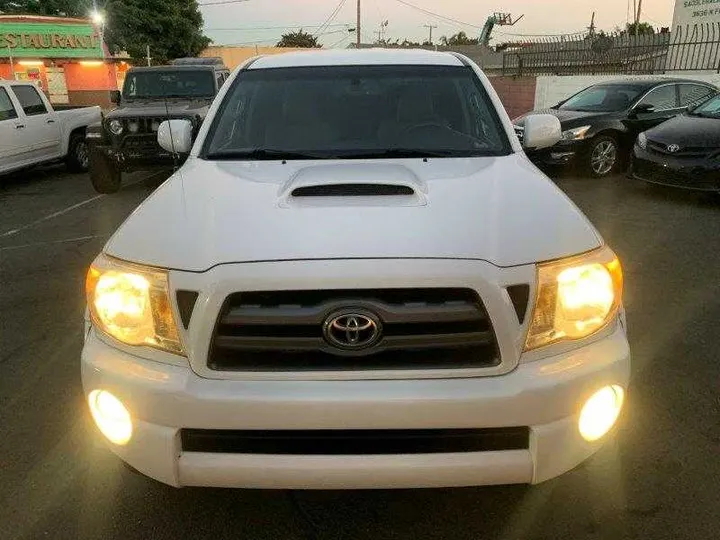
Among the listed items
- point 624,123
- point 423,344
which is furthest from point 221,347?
point 624,123

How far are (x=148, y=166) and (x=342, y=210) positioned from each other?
7.97m

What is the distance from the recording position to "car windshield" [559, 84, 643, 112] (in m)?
10.3

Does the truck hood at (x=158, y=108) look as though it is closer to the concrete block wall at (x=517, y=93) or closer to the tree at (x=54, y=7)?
the concrete block wall at (x=517, y=93)

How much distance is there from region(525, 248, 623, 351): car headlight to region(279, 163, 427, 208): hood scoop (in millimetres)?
548

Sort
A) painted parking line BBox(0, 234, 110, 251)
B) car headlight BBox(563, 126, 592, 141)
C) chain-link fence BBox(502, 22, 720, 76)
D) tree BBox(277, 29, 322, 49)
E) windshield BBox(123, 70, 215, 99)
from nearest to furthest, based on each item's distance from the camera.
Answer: painted parking line BBox(0, 234, 110, 251) < car headlight BBox(563, 126, 592, 141) < windshield BBox(123, 70, 215, 99) < chain-link fence BBox(502, 22, 720, 76) < tree BBox(277, 29, 322, 49)

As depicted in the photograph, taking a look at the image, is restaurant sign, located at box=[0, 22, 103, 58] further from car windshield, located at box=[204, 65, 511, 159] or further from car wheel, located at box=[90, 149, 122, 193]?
car windshield, located at box=[204, 65, 511, 159]

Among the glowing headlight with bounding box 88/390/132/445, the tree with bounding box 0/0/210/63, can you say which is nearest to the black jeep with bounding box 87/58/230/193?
the glowing headlight with bounding box 88/390/132/445

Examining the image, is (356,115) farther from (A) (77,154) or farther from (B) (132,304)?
(A) (77,154)

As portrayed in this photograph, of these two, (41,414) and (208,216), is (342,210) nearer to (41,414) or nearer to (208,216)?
(208,216)

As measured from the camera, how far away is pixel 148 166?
9422 mm

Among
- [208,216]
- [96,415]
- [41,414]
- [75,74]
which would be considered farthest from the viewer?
[75,74]

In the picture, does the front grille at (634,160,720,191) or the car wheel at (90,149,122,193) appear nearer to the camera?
the front grille at (634,160,720,191)

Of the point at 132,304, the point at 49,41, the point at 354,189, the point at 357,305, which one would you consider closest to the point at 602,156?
the point at 354,189

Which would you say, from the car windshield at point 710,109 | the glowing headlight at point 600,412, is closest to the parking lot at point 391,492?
the glowing headlight at point 600,412
